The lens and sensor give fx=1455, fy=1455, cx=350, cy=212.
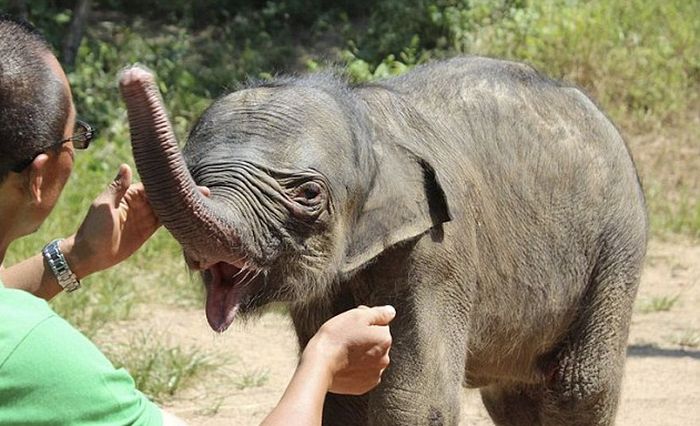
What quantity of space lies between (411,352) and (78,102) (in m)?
6.35

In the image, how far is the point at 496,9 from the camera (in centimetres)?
1124

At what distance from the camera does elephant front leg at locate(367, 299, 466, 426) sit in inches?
165

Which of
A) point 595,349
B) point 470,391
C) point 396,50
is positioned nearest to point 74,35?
point 396,50

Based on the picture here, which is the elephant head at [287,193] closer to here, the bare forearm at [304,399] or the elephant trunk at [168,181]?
the elephant trunk at [168,181]

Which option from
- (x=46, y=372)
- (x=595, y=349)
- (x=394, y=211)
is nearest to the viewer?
(x=46, y=372)

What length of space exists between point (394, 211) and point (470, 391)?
2.68m

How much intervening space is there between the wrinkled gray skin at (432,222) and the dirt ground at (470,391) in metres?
1.18

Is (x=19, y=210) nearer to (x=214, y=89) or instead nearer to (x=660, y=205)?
(x=660, y=205)

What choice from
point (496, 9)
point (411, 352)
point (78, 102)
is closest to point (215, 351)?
point (411, 352)

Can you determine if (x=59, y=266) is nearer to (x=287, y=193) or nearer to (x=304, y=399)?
(x=287, y=193)

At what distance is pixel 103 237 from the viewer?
3.69m

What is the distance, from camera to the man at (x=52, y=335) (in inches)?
92.4

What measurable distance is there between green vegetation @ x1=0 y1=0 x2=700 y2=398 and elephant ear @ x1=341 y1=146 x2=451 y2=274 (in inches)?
166

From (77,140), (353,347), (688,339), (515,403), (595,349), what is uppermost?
(77,140)
